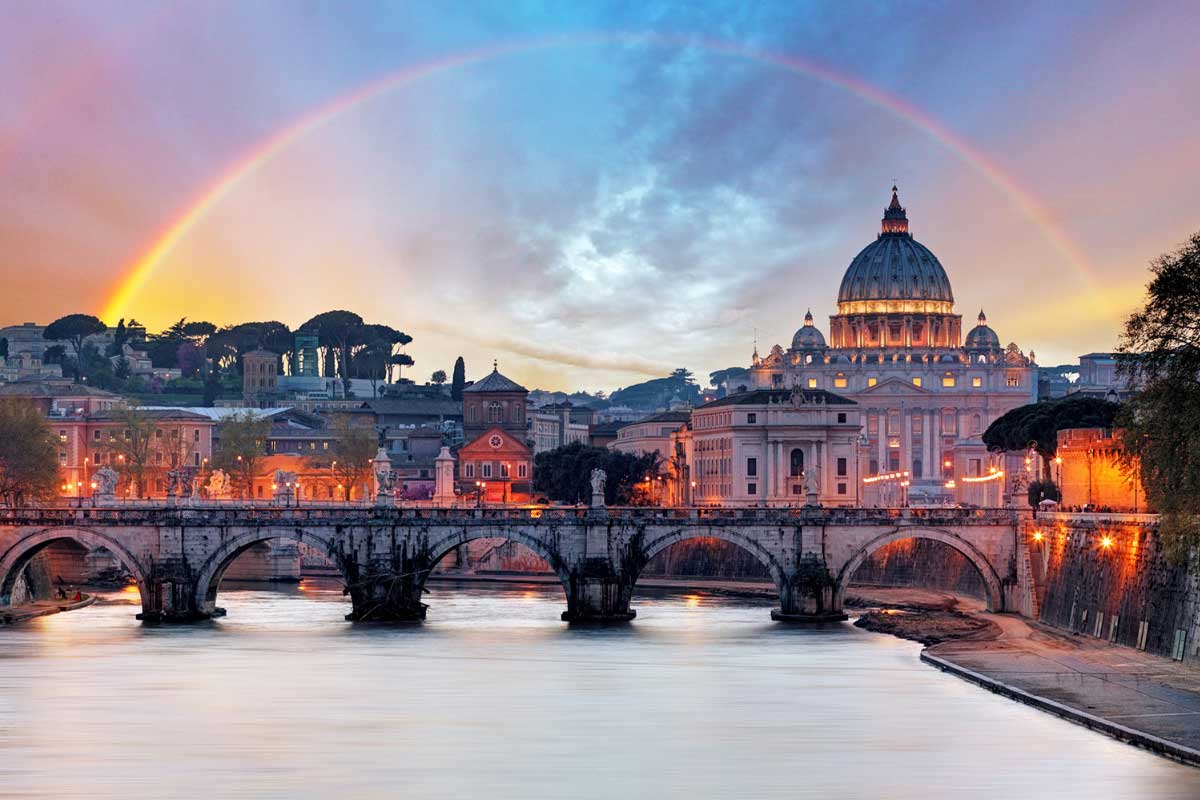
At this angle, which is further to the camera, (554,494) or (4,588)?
(554,494)

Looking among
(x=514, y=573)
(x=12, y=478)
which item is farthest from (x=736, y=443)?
(x=12, y=478)

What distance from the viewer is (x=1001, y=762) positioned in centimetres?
5666

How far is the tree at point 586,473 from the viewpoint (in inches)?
7042

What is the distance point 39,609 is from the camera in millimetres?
101312

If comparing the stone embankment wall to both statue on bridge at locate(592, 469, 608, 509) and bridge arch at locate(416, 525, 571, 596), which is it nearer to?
statue on bridge at locate(592, 469, 608, 509)

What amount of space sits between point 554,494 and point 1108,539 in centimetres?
11081

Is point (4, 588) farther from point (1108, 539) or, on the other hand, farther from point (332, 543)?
point (1108, 539)

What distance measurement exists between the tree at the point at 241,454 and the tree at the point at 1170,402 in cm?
11639

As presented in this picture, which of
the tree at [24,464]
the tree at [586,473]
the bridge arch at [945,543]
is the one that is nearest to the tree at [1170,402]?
the bridge arch at [945,543]

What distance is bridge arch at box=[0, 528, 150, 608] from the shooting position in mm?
95875

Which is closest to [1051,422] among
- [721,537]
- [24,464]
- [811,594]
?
[811,594]

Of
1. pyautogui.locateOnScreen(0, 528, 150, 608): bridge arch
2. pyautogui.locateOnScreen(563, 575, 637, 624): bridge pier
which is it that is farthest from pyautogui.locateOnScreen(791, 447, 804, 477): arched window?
pyautogui.locateOnScreen(0, 528, 150, 608): bridge arch

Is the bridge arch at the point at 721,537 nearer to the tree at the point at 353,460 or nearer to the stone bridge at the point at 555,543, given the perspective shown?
the stone bridge at the point at 555,543

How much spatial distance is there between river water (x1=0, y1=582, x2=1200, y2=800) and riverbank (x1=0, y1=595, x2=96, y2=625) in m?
1.71
